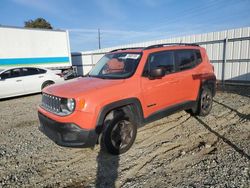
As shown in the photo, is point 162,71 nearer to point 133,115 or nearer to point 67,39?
point 133,115

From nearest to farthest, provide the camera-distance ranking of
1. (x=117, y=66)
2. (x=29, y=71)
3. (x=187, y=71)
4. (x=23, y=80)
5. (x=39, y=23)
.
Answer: (x=117, y=66)
(x=187, y=71)
(x=23, y=80)
(x=29, y=71)
(x=39, y=23)

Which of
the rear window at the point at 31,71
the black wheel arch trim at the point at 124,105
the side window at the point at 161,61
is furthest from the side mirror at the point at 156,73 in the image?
the rear window at the point at 31,71

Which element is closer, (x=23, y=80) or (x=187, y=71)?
(x=187, y=71)

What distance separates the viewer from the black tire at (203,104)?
5.28m

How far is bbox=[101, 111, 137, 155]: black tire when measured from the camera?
11.2 ft

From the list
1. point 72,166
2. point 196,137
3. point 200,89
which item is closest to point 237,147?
point 196,137

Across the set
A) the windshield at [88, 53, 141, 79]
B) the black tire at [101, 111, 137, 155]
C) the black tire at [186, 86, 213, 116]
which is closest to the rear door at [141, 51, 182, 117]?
the windshield at [88, 53, 141, 79]

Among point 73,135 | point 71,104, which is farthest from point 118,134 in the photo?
point 71,104

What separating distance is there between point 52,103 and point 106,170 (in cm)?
152

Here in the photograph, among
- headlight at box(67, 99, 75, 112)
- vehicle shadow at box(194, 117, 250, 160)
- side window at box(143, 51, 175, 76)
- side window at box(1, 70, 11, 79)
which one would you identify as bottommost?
vehicle shadow at box(194, 117, 250, 160)

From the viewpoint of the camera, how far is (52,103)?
11.6ft

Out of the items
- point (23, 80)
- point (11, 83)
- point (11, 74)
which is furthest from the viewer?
point (23, 80)

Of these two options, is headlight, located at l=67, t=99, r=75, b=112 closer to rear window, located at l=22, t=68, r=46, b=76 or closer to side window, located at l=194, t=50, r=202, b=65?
side window, located at l=194, t=50, r=202, b=65

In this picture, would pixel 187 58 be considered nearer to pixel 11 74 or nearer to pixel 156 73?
pixel 156 73
